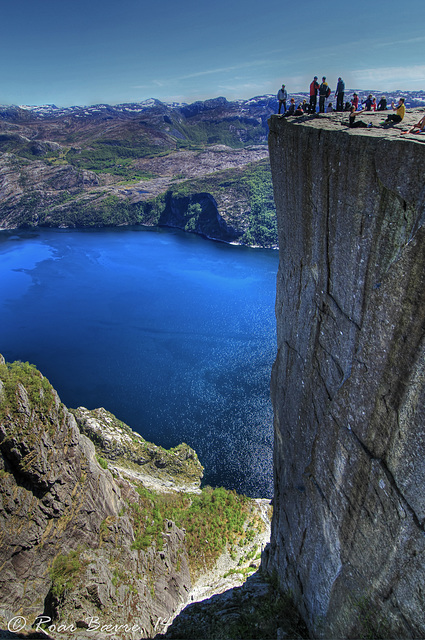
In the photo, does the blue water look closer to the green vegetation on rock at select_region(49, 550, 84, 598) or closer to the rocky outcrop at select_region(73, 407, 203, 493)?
the rocky outcrop at select_region(73, 407, 203, 493)

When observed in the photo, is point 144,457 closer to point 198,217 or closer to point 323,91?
point 323,91

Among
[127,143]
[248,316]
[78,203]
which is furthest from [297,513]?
[127,143]

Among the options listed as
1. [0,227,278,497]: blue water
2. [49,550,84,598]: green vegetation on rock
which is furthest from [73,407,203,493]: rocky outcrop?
[49,550,84,598]: green vegetation on rock

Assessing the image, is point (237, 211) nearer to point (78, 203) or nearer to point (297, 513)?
point (78, 203)

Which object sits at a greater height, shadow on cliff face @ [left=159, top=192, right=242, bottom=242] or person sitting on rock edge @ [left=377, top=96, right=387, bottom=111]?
person sitting on rock edge @ [left=377, top=96, right=387, bottom=111]

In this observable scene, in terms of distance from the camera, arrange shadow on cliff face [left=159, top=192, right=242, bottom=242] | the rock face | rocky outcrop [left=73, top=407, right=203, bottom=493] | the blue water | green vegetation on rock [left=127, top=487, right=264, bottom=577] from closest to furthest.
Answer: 1. the rock face
2. green vegetation on rock [left=127, top=487, right=264, bottom=577]
3. rocky outcrop [left=73, top=407, right=203, bottom=493]
4. the blue water
5. shadow on cliff face [left=159, top=192, right=242, bottom=242]
